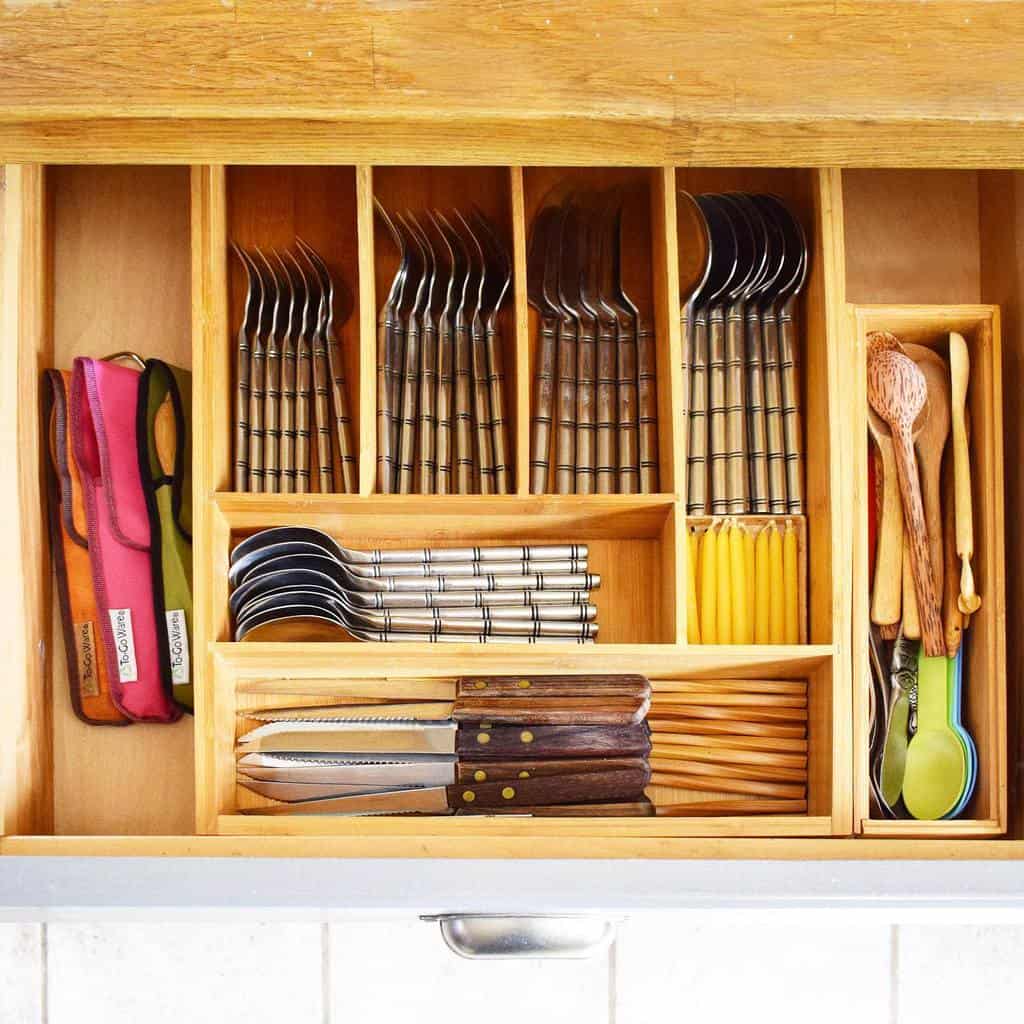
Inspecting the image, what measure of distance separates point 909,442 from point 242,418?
102 cm

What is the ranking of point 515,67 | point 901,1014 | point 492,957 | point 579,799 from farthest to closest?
point 901,1014 → point 579,799 → point 492,957 → point 515,67

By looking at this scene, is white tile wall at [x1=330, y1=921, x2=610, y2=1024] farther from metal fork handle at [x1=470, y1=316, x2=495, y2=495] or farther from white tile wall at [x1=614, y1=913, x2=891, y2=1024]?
metal fork handle at [x1=470, y1=316, x2=495, y2=495]

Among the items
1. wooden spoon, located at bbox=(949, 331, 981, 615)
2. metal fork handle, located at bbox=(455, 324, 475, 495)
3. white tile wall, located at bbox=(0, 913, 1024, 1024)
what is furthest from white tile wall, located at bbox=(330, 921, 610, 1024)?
wooden spoon, located at bbox=(949, 331, 981, 615)

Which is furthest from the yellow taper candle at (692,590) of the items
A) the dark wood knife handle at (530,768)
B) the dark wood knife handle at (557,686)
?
the dark wood knife handle at (530,768)

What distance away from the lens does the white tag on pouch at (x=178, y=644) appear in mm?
1921

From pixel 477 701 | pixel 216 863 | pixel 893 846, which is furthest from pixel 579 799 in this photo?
pixel 216 863

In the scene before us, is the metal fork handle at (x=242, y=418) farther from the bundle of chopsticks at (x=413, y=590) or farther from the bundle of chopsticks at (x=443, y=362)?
the bundle of chopsticks at (x=443, y=362)

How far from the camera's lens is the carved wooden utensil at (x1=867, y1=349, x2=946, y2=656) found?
1840mm

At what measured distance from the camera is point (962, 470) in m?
1.87

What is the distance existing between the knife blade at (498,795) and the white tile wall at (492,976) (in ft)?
0.93

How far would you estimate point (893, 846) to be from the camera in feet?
5.48

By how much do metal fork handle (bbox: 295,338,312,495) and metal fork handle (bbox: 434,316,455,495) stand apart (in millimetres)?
206

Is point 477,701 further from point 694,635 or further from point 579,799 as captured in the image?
point 694,635

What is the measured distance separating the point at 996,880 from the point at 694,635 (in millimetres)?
598
